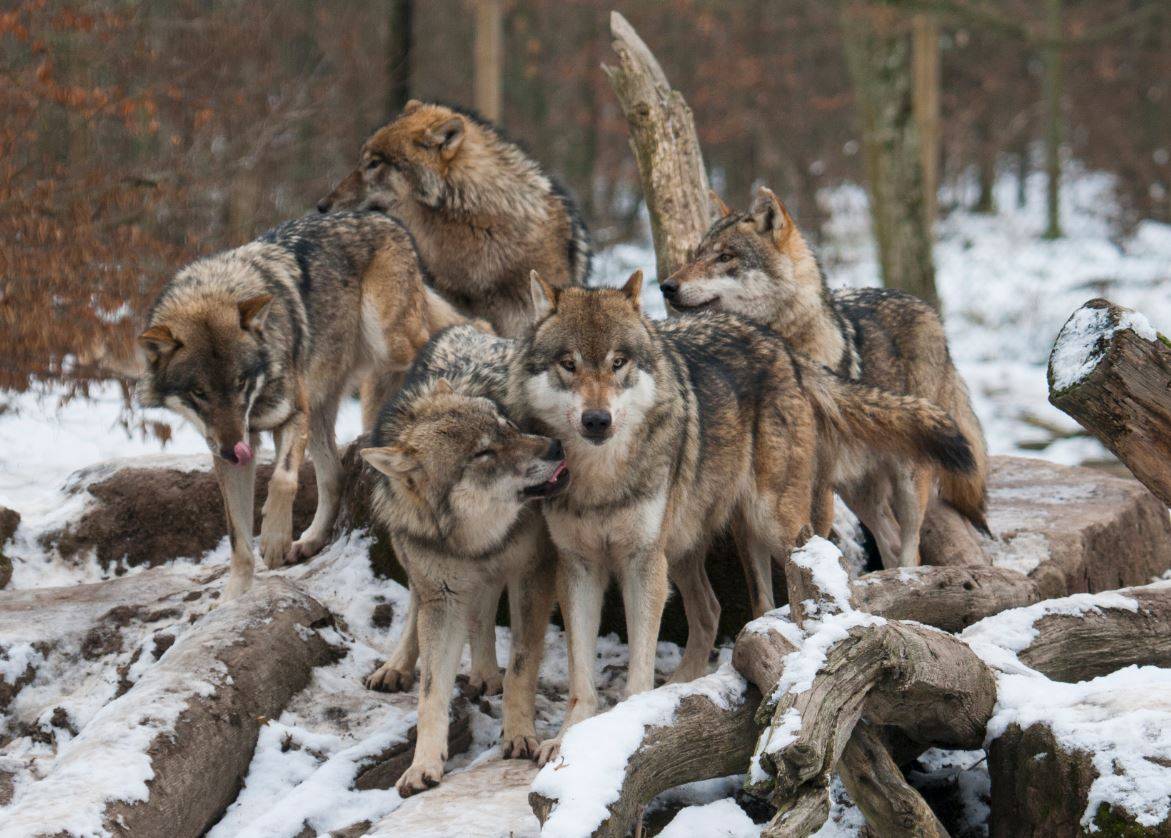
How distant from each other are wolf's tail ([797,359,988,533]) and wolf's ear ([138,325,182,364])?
2565mm

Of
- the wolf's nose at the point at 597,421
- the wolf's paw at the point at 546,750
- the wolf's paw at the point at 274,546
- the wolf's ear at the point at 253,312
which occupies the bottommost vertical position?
the wolf's paw at the point at 546,750

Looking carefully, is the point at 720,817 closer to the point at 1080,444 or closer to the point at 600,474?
the point at 600,474

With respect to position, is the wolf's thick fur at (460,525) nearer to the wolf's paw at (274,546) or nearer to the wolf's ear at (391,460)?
the wolf's ear at (391,460)

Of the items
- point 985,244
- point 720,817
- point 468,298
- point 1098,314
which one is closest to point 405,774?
point 720,817

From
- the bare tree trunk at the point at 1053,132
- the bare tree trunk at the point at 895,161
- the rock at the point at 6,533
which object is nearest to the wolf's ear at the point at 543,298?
the rock at the point at 6,533

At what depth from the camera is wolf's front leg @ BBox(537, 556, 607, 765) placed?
4465 mm

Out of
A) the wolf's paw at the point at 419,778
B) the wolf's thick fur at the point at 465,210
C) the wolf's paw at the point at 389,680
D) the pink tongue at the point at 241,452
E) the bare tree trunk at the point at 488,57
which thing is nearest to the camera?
the wolf's paw at the point at 419,778

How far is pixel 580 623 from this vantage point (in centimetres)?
449

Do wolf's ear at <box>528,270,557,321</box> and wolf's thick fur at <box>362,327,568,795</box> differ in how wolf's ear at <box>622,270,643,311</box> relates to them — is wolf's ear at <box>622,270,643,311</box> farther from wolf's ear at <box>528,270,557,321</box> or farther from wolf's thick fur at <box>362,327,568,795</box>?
wolf's thick fur at <box>362,327,568,795</box>

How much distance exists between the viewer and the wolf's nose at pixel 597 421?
4.08m

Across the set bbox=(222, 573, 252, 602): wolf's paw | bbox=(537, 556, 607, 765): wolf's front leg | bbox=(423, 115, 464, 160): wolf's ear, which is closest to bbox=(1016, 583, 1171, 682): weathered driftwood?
bbox=(537, 556, 607, 765): wolf's front leg

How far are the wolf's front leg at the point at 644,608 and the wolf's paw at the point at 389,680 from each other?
Answer: 1073 mm

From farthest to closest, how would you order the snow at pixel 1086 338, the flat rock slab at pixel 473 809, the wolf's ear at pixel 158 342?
the wolf's ear at pixel 158 342
the flat rock slab at pixel 473 809
the snow at pixel 1086 338

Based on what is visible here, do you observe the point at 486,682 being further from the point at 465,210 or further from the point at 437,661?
the point at 465,210
